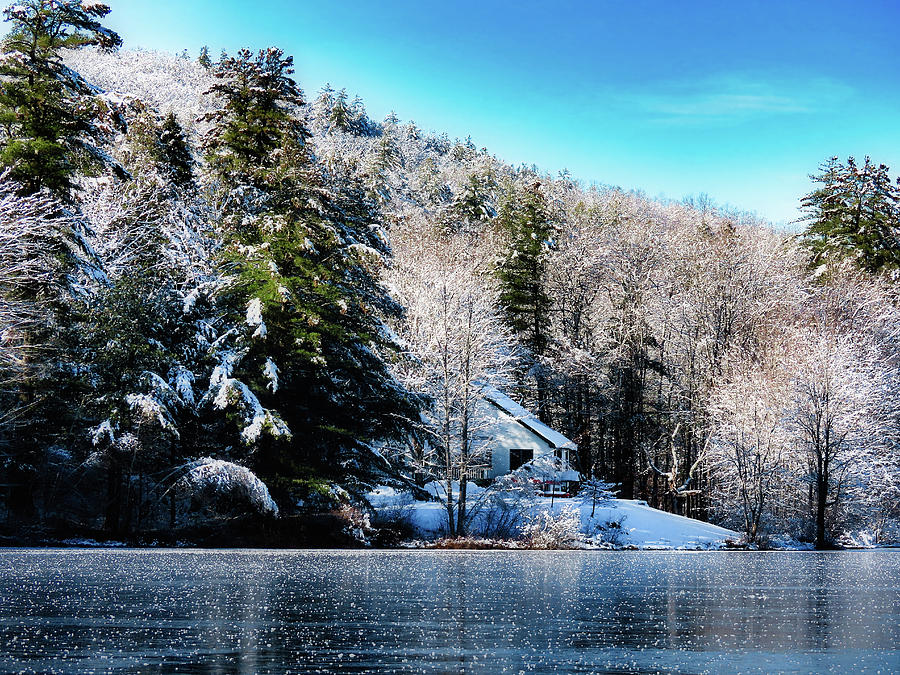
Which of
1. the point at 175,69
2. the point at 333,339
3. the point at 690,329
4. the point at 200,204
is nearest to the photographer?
the point at 333,339

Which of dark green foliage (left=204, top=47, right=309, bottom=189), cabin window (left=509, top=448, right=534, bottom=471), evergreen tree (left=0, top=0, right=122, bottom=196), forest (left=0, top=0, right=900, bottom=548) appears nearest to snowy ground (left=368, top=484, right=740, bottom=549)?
forest (left=0, top=0, right=900, bottom=548)

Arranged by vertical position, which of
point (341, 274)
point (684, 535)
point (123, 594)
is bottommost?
point (684, 535)

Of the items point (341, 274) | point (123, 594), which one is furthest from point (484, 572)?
point (341, 274)

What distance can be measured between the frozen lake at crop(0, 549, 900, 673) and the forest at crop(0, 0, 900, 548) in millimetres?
12645

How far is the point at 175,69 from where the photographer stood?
18700 centimetres

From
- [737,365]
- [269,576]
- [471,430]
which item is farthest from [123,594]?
[737,365]

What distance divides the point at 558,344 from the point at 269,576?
44160 millimetres

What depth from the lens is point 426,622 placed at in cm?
841

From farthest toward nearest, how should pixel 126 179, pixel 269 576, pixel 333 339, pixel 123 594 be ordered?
1. pixel 333 339
2. pixel 126 179
3. pixel 269 576
4. pixel 123 594

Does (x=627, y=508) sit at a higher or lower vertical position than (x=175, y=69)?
lower

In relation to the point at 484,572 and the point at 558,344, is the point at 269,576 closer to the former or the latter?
the point at 484,572

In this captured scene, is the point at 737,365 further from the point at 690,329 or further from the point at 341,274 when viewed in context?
the point at 341,274

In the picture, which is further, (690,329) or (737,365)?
(690,329)

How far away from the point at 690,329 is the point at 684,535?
63.3ft
